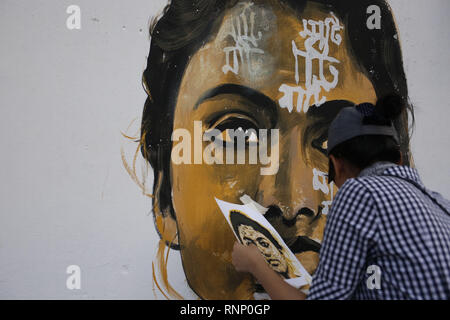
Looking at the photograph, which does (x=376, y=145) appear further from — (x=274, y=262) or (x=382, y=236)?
(x=274, y=262)

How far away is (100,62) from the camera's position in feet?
5.92

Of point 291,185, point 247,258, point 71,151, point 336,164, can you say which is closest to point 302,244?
point 291,185

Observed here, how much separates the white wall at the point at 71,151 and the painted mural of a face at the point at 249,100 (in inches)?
5.6

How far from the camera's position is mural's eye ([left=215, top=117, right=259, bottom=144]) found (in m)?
1.85

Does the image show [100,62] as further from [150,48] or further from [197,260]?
[197,260]

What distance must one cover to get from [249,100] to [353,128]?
2.79 feet

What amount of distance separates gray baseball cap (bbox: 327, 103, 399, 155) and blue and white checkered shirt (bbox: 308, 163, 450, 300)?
0.16 meters

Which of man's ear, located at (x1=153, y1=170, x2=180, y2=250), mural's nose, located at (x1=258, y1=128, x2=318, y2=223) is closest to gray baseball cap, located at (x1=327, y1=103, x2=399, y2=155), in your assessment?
mural's nose, located at (x1=258, y1=128, x2=318, y2=223)

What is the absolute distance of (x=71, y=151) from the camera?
5.85ft

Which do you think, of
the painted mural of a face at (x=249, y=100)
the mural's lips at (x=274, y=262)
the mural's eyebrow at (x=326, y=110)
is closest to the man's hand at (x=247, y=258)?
the mural's lips at (x=274, y=262)

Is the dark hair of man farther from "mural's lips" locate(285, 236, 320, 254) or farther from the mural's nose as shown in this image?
"mural's lips" locate(285, 236, 320, 254)

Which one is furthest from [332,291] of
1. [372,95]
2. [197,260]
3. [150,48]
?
[150,48]

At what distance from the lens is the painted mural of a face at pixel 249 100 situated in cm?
182
